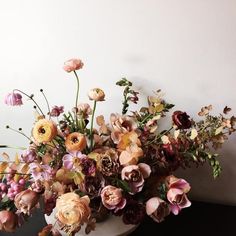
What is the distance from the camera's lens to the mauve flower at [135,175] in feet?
2.43

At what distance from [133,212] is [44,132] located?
0.28 metres

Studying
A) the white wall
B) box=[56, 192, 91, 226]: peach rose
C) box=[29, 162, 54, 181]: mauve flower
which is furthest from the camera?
the white wall

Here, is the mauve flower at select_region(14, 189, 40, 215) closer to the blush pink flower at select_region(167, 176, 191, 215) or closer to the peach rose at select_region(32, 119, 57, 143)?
the peach rose at select_region(32, 119, 57, 143)

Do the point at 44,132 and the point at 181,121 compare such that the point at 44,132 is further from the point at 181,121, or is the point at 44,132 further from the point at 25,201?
the point at 181,121

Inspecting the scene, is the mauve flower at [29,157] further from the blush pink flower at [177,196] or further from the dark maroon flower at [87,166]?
the blush pink flower at [177,196]

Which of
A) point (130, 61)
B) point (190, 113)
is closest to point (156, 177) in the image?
point (190, 113)

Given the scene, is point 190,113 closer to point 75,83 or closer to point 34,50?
point 75,83

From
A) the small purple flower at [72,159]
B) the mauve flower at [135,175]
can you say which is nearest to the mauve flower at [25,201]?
the small purple flower at [72,159]

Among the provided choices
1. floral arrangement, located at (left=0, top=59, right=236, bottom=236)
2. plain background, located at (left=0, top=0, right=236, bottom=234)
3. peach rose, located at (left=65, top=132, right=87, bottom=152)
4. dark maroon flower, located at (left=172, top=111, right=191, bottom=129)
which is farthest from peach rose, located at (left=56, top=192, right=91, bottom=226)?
plain background, located at (left=0, top=0, right=236, bottom=234)

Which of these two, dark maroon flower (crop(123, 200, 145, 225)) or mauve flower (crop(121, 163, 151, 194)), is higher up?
mauve flower (crop(121, 163, 151, 194))

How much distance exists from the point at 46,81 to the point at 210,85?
54cm

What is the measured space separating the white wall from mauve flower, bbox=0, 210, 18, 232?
447 mm

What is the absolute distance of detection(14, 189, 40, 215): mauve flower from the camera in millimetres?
730

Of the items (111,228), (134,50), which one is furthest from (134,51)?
(111,228)
